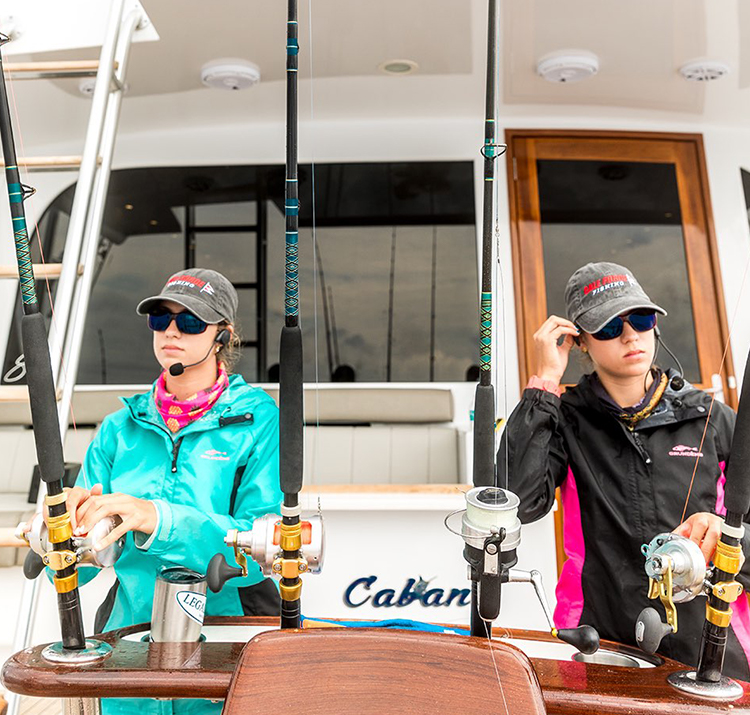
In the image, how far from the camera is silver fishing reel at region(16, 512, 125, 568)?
891 mm

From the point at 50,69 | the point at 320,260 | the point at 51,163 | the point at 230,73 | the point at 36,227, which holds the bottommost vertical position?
the point at 36,227

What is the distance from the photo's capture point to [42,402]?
0.92 metres

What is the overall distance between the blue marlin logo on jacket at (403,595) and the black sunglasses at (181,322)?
1.20 meters

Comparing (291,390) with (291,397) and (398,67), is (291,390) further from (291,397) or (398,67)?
(398,67)

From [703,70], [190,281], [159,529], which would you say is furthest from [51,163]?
[703,70]

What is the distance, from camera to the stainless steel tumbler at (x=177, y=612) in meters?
0.98

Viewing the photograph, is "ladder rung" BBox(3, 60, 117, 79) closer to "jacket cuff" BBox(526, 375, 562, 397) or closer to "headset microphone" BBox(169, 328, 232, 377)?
"headset microphone" BBox(169, 328, 232, 377)

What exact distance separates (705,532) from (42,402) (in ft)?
2.71

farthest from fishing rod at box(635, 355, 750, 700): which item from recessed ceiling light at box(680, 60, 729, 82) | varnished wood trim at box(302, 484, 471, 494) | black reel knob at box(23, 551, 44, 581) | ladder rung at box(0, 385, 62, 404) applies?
recessed ceiling light at box(680, 60, 729, 82)

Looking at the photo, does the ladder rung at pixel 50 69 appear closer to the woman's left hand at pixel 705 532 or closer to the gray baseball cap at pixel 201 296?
the gray baseball cap at pixel 201 296

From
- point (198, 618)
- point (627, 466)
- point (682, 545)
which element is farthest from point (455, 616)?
point (682, 545)

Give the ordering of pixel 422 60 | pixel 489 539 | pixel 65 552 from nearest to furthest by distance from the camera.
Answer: pixel 489 539
pixel 65 552
pixel 422 60

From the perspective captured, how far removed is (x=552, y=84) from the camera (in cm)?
287

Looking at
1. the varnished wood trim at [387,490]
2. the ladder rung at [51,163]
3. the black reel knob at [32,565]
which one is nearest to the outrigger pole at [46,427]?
the black reel knob at [32,565]
